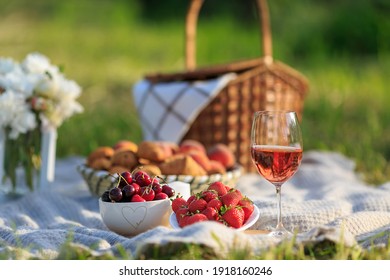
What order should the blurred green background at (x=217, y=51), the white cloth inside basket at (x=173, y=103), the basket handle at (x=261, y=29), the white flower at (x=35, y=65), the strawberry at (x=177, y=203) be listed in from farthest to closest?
1. the blurred green background at (x=217, y=51)
2. the basket handle at (x=261, y=29)
3. the white cloth inside basket at (x=173, y=103)
4. the white flower at (x=35, y=65)
5. the strawberry at (x=177, y=203)

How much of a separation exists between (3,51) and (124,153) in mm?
4910

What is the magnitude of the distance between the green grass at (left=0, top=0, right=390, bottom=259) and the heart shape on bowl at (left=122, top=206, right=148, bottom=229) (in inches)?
14.4

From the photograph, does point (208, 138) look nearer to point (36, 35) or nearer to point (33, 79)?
point (33, 79)

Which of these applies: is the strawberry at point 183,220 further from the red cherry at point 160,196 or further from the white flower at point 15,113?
the white flower at point 15,113

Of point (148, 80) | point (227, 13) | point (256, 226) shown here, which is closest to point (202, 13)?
point (227, 13)

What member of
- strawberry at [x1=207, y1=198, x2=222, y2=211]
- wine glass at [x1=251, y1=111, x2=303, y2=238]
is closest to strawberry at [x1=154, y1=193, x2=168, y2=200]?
strawberry at [x1=207, y1=198, x2=222, y2=211]

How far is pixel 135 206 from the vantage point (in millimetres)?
1993

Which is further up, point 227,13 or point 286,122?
point 227,13

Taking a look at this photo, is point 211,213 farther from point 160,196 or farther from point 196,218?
point 160,196

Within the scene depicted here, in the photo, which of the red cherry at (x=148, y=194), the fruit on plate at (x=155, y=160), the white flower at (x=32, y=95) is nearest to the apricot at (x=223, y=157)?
the fruit on plate at (x=155, y=160)

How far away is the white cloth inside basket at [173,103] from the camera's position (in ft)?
10.6

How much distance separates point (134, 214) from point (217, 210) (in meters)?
0.29

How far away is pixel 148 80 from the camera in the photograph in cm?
355

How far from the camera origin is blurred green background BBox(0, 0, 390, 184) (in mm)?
4285
